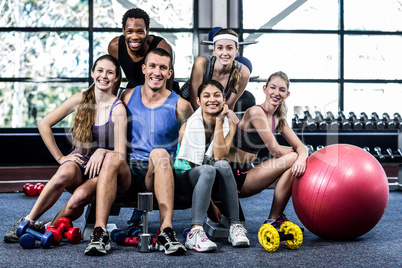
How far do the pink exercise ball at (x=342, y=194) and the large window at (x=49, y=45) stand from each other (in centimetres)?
350

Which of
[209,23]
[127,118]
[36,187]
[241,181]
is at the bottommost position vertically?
[36,187]

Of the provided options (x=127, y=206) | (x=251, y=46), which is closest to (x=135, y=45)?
(x=127, y=206)

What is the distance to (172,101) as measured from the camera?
2314 millimetres

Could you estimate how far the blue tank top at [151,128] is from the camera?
2.26 m

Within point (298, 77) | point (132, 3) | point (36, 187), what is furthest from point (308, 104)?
point (36, 187)

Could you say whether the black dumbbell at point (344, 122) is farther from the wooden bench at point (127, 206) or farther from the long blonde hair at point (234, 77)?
the wooden bench at point (127, 206)

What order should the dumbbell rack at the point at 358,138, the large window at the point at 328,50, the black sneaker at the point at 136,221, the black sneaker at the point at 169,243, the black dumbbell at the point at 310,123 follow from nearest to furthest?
the black sneaker at the point at 169,243
the black sneaker at the point at 136,221
the black dumbbell at the point at 310,123
the dumbbell rack at the point at 358,138
the large window at the point at 328,50

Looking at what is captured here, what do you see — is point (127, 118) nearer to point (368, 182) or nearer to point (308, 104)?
point (368, 182)

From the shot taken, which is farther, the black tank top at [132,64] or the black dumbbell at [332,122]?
the black dumbbell at [332,122]

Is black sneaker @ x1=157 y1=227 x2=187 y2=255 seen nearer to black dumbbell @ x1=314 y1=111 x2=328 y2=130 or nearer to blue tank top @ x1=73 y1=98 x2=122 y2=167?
blue tank top @ x1=73 y1=98 x2=122 y2=167

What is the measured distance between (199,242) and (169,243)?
147 millimetres

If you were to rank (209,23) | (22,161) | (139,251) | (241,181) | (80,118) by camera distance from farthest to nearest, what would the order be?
(209,23) → (22,161) → (241,181) → (80,118) → (139,251)

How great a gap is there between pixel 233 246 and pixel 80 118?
1.00 metres

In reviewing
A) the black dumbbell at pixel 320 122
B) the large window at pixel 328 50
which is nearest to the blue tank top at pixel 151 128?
the black dumbbell at pixel 320 122
